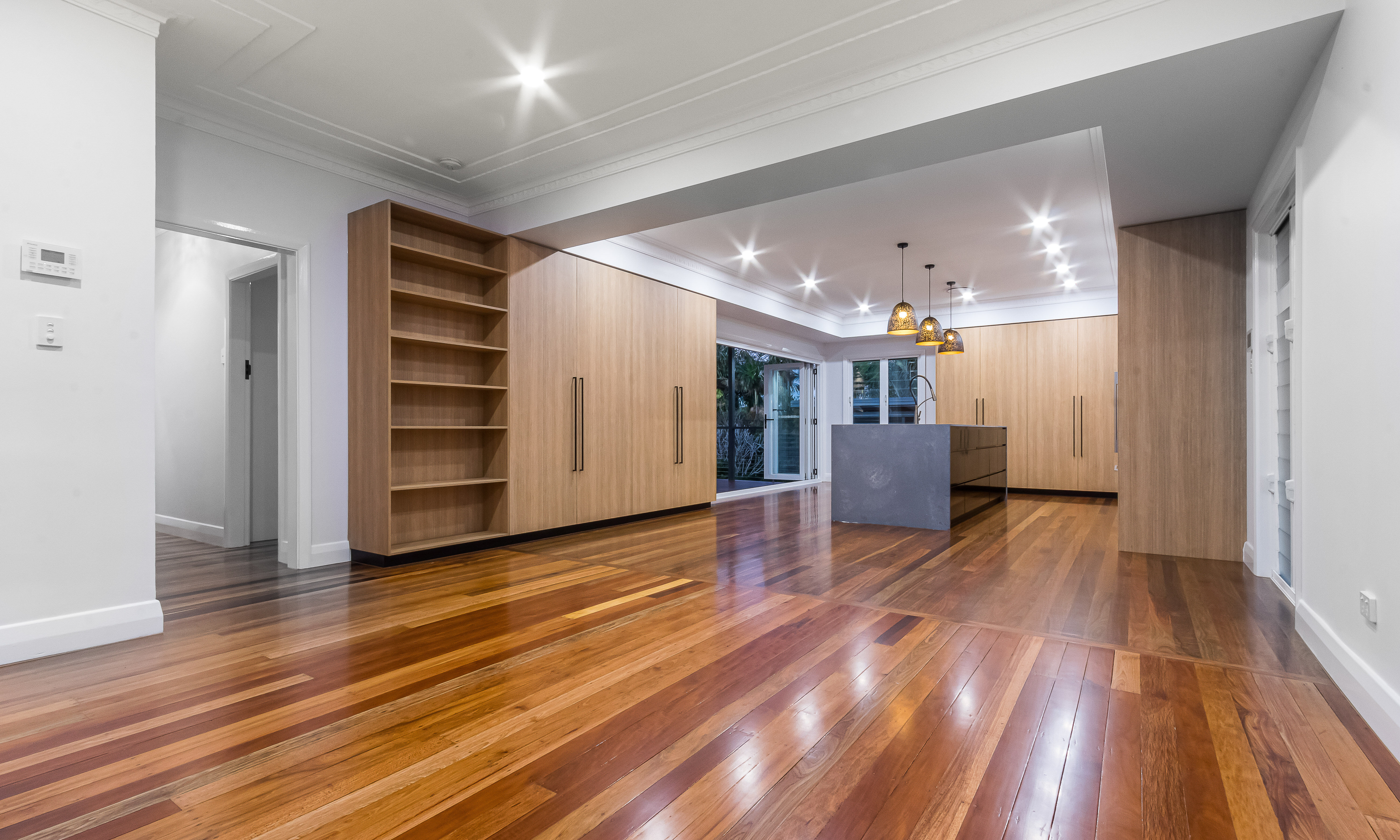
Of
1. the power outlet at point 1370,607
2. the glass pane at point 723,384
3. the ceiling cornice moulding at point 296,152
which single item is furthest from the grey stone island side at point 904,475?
the ceiling cornice moulding at point 296,152

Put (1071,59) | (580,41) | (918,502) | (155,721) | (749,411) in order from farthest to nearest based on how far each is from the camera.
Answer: (749,411) < (918,502) < (580,41) < (1071,59) < (155,721)

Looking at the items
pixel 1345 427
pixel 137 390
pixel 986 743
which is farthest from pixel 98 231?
pixel 1345 427

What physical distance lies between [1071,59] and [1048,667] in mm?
2349

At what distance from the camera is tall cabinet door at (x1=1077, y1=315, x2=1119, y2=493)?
8297 mm

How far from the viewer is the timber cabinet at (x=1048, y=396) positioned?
27.4 ft

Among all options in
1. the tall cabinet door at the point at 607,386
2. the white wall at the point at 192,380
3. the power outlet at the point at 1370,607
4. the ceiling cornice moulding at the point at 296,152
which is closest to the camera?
the power outlet at the point at 1370,607

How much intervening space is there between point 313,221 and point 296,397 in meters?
1.11

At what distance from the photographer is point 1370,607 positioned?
1.96 metres

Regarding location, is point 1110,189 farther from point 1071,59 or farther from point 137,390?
point 137,390

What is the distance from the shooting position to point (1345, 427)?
2.19m

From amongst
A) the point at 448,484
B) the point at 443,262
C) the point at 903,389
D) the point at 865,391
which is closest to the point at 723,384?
the point at 865,391

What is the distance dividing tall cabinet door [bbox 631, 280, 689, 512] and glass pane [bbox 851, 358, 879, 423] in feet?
16.1

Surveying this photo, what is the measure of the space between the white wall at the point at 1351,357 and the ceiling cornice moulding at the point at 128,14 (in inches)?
170

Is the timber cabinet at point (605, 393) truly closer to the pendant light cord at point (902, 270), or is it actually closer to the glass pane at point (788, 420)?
the pendant light cord at point (902, 270)
